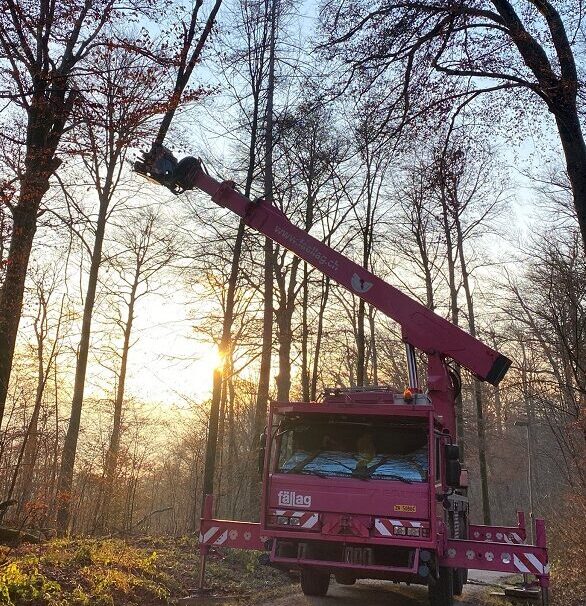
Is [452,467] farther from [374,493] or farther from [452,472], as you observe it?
[374,493]

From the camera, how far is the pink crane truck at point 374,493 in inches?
307

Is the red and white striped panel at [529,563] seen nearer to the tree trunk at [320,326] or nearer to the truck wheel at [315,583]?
the truck wheel at [315,583]

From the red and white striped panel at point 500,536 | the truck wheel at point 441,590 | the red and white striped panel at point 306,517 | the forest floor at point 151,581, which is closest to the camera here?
the forest floor at point 151,581

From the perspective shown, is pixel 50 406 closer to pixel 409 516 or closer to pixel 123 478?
pixel 123 478

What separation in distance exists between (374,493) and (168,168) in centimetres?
647

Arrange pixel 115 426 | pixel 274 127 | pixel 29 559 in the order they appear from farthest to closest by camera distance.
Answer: pixel 115 426 → pixel 274 127 → pixel 29 559

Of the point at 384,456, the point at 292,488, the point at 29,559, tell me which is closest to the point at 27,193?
the point at 29,559

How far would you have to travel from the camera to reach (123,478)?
61.1 ft

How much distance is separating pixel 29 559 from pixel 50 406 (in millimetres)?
14794

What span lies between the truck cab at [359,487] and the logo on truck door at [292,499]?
0.01m

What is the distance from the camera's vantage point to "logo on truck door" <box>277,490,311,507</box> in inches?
321

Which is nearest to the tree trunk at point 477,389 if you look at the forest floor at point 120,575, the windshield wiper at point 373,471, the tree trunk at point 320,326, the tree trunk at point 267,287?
the tree trunk at point 320,326

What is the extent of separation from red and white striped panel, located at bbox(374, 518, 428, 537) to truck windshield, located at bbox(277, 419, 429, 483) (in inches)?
21.2

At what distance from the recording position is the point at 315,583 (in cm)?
955
